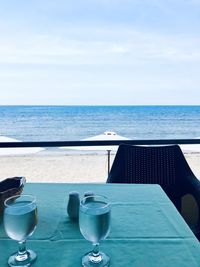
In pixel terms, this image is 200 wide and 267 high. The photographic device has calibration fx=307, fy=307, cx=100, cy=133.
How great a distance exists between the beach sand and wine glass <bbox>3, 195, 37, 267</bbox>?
424 cm

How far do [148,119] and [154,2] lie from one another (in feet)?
76.2

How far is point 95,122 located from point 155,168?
25.2 meters

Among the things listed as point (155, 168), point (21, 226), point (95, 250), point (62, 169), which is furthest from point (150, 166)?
point (62, 169)

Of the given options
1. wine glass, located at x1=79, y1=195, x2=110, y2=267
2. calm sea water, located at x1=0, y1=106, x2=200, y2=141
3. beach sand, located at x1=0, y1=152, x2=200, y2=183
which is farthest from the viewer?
calm sea water, located at x1=0, y1=106, x2=200, y2=141

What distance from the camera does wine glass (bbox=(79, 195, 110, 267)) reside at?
2.62 ft

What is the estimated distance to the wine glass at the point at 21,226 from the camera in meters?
0.80

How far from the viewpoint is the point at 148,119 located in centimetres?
2906

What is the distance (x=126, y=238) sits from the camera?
97 cm

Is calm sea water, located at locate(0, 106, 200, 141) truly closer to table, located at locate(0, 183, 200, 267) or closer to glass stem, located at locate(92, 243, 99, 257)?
table, located at locate(0, 183, 200, 267)

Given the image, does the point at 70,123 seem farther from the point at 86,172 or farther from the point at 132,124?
the point at 86,172

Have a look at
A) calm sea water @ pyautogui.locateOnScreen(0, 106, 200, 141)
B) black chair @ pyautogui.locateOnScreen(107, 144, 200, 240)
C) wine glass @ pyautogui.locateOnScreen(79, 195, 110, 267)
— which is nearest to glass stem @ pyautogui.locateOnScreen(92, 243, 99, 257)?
wine glass @ pyautogui.locateOnScreen(79, 195, 110, 267)

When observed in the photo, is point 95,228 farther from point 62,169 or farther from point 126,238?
point 62,169

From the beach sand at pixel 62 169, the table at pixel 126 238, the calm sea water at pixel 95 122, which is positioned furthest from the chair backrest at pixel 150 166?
the calm sea water at pixel 95 122

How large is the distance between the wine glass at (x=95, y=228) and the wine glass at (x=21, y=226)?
0.45 ft
